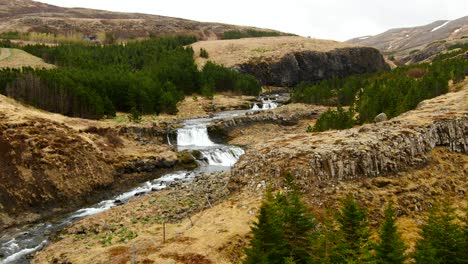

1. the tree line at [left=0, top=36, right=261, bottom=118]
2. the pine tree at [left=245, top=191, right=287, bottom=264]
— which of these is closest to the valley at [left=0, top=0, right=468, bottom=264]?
the pine tree at [left=245, top=191, right=287, bottom=264]

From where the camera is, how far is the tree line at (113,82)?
6531cm

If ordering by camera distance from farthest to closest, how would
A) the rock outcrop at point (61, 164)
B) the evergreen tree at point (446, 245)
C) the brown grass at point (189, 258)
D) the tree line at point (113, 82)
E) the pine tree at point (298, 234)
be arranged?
the tree line at point (113, 82) < the rock outcrop at point (61, 164) < the brown grass at point (189, 258) < the pine tree at point (298, 234) < the evergreen tree at point (446, 245)

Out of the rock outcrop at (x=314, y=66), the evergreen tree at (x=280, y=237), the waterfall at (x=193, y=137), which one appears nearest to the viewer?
the evergreen tree at (x=280, y=237)

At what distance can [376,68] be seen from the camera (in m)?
176

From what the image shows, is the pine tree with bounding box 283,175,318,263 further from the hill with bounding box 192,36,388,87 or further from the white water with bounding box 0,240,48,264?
the hill with bounding box 192,36,388,87

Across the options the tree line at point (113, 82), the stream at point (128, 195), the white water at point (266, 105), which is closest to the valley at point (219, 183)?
the stream at point (128, 195)

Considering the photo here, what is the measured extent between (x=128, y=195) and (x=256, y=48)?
427 ft

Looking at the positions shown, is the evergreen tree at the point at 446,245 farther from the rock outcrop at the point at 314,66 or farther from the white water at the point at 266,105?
the rock outcrop at the point at 314,66

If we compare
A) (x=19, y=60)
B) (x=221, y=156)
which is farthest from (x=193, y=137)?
(x=19, y=60)

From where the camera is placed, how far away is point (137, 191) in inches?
1736

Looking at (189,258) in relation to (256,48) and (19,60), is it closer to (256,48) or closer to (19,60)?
(19,60)

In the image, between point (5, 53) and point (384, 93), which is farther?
point (5, 53)

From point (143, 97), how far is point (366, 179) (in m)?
58.2

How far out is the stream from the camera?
29.9 m
